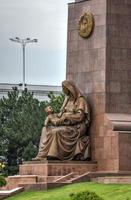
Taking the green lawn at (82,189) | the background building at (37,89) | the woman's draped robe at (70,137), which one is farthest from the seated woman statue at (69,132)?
the background building at (37,89)

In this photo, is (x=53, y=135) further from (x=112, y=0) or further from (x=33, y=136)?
(x=33, y=136)

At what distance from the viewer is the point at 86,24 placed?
1283 inches

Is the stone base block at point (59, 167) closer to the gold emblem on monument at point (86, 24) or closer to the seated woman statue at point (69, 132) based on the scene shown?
the seated woman statue at point (69, 132)

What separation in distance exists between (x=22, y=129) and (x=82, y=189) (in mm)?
19604

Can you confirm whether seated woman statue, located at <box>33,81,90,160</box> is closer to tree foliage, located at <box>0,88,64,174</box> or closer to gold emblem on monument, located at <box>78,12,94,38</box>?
gold emblem on monument, located at <box>78,12,94,38</box>

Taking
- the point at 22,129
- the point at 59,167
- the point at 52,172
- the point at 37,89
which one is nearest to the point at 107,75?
the point at 59,167

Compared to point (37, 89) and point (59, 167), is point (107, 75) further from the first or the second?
point (37, 89)

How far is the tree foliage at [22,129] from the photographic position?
150 ft

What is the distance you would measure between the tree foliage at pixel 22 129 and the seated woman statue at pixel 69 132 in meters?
13.5

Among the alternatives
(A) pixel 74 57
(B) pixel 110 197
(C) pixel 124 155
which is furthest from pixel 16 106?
(B) pixel 110 197

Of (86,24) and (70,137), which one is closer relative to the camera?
(70,137)

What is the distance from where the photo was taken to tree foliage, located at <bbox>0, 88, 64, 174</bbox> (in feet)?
150

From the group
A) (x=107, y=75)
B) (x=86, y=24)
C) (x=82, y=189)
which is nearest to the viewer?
(x=82, y=189)

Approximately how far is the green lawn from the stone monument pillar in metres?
3.39
